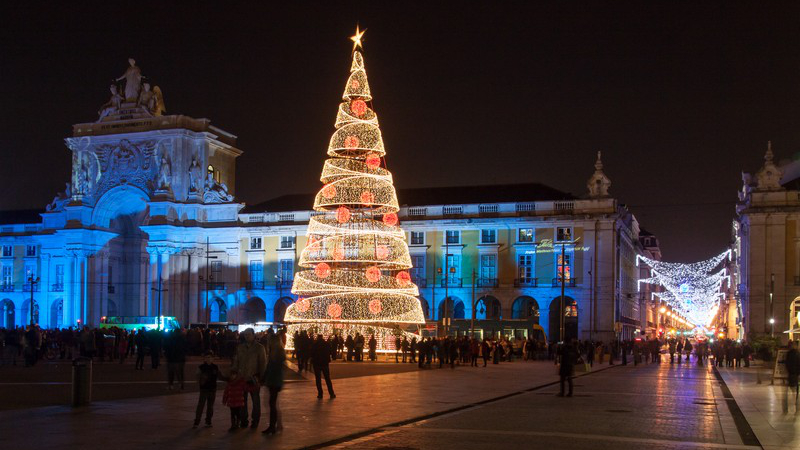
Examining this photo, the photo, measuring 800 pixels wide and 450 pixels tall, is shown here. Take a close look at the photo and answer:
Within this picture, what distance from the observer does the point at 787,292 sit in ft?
202

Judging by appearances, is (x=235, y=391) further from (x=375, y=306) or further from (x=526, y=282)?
(x=526, y=282)

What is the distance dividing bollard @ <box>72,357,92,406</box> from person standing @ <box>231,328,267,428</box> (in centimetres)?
448

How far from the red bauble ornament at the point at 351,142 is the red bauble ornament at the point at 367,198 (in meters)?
2.14

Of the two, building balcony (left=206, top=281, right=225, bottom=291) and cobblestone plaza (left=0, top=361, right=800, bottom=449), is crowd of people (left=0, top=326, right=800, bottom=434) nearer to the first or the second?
cobblestone plaza (left=0, top=361, right=800, bottom=449)

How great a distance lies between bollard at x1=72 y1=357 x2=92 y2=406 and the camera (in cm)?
1934

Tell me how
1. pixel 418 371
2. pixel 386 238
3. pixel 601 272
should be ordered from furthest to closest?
pixel 601 272
pixel 386 238
pixel 418 371

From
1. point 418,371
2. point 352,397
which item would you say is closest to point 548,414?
point 352,397

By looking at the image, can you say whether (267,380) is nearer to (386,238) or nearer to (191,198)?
(386,238)

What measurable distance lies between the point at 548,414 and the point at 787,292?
46.7 metres

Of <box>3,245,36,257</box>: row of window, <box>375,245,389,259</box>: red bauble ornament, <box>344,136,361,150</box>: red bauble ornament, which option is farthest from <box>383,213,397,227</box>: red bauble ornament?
<box>3,245,36,257</box>: row of window

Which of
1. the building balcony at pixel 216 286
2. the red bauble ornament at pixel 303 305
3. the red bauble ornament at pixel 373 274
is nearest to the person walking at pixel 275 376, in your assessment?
the red bauble ornament at pixel 373 274

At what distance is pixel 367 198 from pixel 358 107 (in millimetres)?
4128

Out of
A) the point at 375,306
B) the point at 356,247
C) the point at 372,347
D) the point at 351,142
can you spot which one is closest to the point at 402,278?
the point at 375,306

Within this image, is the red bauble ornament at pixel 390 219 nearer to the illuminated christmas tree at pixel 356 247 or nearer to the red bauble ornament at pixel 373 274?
the illuminated christmas tree at pixel 356 247
